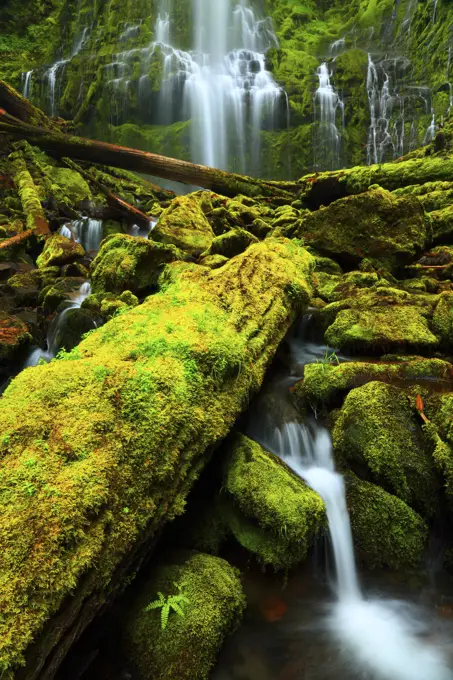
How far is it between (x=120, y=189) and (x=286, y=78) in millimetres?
15757

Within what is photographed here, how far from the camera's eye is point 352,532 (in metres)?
3.53

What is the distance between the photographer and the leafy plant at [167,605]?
2537 millimetres

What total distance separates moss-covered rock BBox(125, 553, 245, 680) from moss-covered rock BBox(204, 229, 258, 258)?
5729mm

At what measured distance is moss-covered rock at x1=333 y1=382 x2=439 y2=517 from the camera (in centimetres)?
351

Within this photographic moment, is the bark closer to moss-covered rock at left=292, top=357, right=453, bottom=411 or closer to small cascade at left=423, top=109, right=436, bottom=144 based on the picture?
moss-covered rock at left=292, top=357, right=453, bottom=411

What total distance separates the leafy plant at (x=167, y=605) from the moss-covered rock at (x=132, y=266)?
185 inches

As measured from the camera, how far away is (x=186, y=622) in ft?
8.51

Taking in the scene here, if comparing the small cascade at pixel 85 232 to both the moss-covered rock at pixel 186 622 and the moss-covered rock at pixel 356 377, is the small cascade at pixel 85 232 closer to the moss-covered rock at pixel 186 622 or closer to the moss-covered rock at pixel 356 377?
the moss-covered rock at pixel 356 377

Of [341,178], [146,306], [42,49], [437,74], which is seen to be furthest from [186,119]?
[146,306]

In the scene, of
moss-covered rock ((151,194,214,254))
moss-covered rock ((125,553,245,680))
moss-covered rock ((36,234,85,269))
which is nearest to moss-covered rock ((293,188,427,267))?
moss-covered rock ((151,194,214,254))

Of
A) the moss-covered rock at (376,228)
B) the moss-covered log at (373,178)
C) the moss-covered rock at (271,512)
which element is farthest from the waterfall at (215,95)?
the moss-covered rock at (271,512)

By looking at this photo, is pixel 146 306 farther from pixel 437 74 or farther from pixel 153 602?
pixel 437 74

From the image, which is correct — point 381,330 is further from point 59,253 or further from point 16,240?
point 16,240

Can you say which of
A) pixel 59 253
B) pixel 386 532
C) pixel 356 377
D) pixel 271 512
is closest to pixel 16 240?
pixel 59 253
